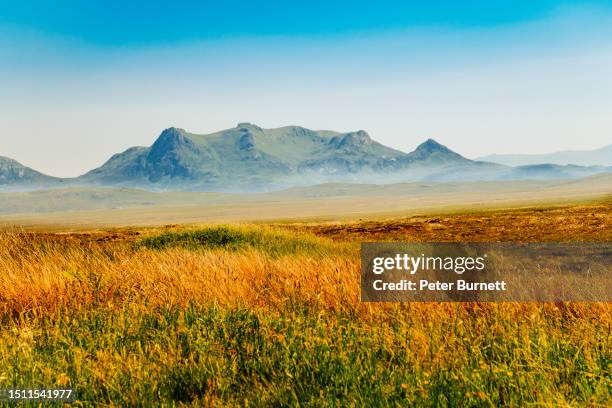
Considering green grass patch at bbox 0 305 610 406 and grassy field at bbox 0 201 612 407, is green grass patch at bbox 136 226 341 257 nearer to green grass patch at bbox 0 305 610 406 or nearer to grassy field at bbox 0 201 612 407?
grassy field at bbox 0 201 612 407

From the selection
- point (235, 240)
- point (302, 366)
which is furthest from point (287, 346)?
point (235, 240)

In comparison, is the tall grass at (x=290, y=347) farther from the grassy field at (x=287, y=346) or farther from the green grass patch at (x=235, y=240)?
the green grass patch at (x=235, y=240)

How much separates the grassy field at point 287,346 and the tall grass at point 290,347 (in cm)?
2

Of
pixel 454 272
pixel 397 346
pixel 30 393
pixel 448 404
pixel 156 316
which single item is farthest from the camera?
pixel 454 272

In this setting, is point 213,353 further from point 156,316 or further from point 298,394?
point 156,316

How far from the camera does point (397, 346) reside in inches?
251

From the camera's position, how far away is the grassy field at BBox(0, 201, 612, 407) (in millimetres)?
5227

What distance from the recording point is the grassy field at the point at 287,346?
523cm

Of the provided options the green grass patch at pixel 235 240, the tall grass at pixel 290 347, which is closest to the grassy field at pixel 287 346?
the tall grass at pixel 290 347

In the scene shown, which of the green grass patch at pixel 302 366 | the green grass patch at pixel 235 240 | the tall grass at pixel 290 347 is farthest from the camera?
the green grass patch at pixel 235 240

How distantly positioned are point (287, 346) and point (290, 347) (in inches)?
8.3

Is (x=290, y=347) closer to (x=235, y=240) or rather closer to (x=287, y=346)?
(x=287, y=346)

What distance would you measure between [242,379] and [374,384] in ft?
4.77

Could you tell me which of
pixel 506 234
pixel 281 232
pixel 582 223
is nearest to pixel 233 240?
pixel 281 232
